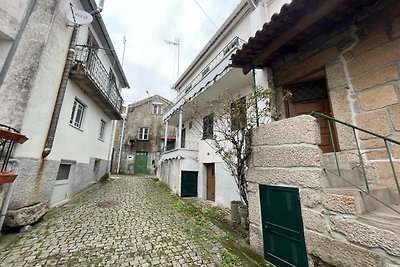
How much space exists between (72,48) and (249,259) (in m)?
9.05

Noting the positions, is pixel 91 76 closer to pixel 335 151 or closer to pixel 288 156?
pixel 288 156

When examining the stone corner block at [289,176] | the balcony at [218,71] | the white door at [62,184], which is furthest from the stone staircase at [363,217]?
the white door at [62,184]

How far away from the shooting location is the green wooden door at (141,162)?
22625 mm

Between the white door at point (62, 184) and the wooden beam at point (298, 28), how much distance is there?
323 inches

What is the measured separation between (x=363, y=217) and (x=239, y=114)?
120 inches

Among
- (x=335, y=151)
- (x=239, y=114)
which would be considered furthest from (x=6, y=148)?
(x=335, y=151)

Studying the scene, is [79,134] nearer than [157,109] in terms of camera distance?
Yes

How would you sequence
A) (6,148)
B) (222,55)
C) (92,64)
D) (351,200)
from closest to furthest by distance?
(351,200) → (6,148) → (92,64) → (222,55)

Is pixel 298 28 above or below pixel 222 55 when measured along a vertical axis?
below

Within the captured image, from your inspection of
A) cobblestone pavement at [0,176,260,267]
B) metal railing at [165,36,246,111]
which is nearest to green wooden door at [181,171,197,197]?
cobblestone pavement at [0,176,260,267]

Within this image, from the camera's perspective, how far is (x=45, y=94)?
18.1 feet

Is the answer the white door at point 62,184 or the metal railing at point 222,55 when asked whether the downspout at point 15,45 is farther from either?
the metal railing at point 222,55

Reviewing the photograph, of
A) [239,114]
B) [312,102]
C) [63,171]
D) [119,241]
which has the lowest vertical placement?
[119,241]

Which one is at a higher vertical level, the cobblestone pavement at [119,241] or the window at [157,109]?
the window at [157,109]
